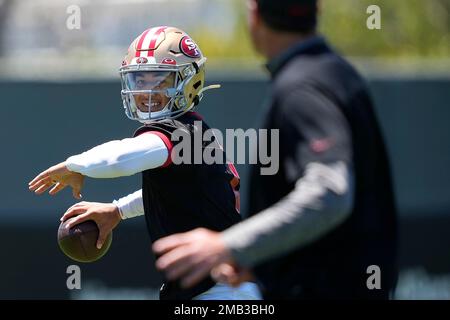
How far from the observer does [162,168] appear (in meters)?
4.94

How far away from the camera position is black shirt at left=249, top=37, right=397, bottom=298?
345 centimetres

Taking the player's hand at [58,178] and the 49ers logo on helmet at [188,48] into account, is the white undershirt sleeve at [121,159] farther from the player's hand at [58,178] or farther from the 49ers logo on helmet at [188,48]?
the 49ers logo on helmet at [188,48]

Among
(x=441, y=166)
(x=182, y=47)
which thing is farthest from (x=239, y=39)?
(x=182, y=47)

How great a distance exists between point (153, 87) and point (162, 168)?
50 centimetres

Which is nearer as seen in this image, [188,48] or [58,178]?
[58,178]

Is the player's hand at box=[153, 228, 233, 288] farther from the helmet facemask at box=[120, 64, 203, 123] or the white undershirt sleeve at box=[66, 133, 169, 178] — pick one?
the helmet facemask at box=[120, 64, 203, 123]

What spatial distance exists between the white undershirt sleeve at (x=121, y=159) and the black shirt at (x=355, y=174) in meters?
0.98

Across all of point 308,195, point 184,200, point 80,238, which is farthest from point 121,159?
point 308,195

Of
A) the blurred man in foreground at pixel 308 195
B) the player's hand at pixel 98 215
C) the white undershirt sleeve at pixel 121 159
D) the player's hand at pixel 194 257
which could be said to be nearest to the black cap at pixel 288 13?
the blurred man in foreground at pixel 308 195

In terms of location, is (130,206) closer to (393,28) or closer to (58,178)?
(58,178)

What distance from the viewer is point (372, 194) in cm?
365

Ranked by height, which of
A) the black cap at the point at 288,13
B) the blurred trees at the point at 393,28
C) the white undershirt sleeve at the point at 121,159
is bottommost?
the white undershirt sleeve at the point at 121,159

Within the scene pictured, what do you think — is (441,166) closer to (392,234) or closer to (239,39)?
(392,234)

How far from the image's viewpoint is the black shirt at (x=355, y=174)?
3453mm
